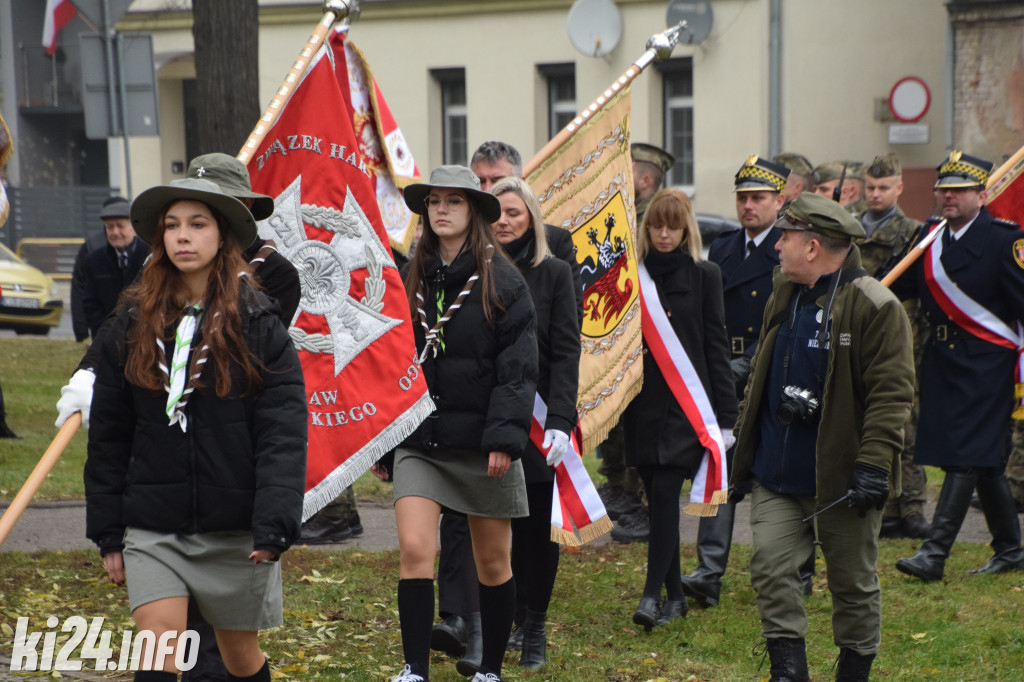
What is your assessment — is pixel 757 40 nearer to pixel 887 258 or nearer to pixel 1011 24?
pixel 1011 24

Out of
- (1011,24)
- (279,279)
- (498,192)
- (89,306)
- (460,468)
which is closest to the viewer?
(279,279)

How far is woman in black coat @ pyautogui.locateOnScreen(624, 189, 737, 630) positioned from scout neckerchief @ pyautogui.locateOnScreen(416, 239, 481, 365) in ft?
5.43

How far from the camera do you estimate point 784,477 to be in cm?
510

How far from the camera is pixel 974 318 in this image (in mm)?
7461

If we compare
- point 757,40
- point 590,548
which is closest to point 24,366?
point 590,548

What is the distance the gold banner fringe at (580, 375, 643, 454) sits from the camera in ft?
21.9

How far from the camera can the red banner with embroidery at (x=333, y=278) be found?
5.65 meters

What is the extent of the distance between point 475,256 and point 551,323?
24.1 inches

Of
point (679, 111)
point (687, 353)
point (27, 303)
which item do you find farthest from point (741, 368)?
point (679, 111)

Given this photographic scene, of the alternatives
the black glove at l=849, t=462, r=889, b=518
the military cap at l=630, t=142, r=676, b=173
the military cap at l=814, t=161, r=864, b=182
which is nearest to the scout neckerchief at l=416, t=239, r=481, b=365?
the black glove at l=849, t=462, r=889, b=518

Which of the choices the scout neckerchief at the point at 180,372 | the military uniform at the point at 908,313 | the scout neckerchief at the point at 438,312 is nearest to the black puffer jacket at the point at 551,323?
the scout neckerchief at the point at 438,312

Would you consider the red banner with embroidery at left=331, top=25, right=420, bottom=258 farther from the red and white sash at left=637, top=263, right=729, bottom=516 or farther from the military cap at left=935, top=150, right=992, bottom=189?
the military cap at left=935, top=150, right=992, bottom=189

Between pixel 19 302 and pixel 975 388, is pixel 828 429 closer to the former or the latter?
pixel 975 388

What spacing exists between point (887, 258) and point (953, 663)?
318cm
